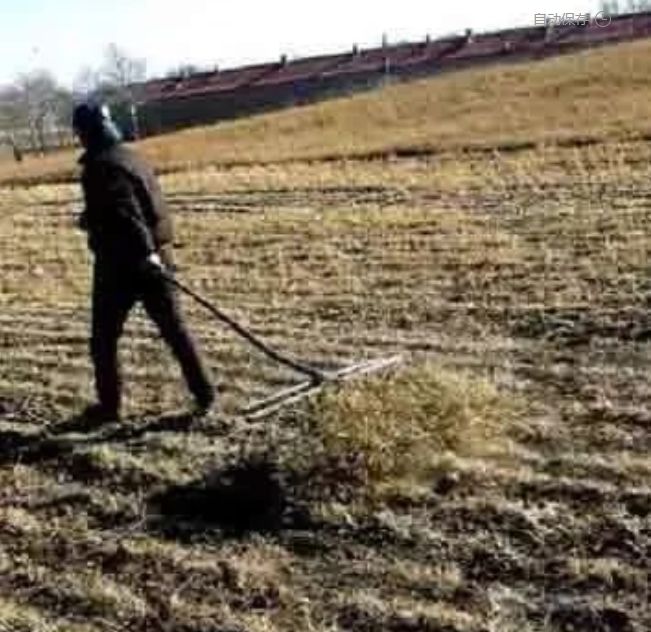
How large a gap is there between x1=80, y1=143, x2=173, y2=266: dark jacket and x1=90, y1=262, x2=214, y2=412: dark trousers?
15 cm

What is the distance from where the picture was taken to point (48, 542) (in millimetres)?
5922

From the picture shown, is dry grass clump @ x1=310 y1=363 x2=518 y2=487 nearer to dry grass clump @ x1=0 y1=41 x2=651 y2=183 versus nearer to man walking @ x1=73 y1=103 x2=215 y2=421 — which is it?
man walking @ x1=73 y1=103 x2=215 y2=421

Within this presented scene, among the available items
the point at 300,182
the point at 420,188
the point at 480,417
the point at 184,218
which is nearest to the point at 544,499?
the point at 480,417

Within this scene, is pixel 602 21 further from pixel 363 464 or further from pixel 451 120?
pixel 363 464

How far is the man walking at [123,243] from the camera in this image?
22.7 ft

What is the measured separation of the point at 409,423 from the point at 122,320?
1990mm

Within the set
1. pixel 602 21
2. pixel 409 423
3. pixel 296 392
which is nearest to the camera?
pixel 409 423

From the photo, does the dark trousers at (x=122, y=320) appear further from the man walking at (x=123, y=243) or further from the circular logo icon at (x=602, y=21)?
the circular logo icon at (x=602, y=21)

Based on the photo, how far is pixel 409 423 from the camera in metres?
6.21

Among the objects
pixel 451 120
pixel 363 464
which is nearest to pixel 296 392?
pixel 363 464

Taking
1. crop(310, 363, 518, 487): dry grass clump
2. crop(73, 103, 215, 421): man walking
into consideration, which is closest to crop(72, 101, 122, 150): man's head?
crop(73, 103, 215, 421): man walking

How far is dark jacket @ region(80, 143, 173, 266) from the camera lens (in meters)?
→ 6.92

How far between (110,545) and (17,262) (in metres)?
9.63

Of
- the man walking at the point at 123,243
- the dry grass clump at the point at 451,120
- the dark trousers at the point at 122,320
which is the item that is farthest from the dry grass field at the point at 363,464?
the dry grass clump at the point at 451,120
